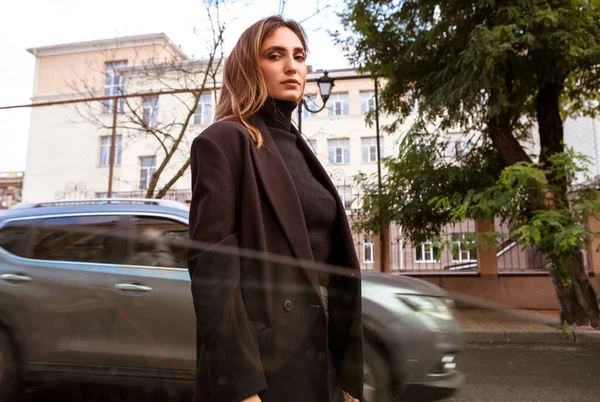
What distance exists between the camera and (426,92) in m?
8.39

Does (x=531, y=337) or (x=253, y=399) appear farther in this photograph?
(x=531, y=337)

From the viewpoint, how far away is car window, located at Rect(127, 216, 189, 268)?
139 inches

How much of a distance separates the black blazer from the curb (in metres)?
6.50

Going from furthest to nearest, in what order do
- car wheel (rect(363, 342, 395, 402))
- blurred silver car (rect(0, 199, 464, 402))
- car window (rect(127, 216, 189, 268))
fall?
car window (rect(127, 216, 189, 268)) → blurred silver car (rect(0, 199, 464, 402)) → car wheel (rect(363, 342, 395, 402))

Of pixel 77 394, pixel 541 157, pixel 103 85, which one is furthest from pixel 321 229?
pixel 103 85

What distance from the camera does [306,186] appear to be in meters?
1.22

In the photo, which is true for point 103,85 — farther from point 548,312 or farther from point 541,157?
point 548,312

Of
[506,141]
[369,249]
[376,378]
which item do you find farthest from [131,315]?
[369,249]

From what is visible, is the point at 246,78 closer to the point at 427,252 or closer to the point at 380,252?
the point at 427,252

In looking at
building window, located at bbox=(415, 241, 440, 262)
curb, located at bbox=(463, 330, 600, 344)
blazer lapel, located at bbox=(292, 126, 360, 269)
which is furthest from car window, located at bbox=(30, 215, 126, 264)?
building window, located at bbox=(415, 241, 440, 262)

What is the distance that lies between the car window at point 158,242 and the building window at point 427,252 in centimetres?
520

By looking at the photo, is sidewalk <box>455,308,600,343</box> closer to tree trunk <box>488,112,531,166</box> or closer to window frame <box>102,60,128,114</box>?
tree trunk <box>488,112,531,166</box>

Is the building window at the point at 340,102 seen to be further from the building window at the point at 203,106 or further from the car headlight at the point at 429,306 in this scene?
the car headlight at the point at 429,306

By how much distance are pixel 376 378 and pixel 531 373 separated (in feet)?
8.76
